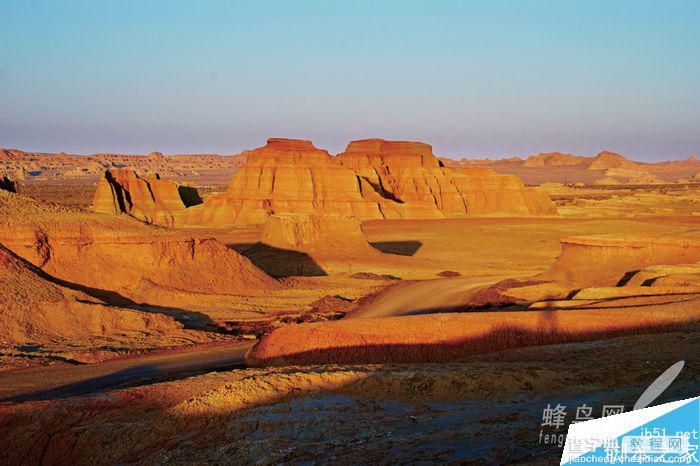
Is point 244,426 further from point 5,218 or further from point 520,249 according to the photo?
point 520,249

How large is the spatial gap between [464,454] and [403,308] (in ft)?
48.5

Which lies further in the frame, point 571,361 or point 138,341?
point 138,341

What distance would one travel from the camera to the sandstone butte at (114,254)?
74.0ft

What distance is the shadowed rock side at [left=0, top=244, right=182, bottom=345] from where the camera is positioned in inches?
744

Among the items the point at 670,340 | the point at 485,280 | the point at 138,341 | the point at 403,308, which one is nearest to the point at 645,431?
the point at 670,340

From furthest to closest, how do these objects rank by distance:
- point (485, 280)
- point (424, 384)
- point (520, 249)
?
1. point (520, 249)
2. point (485, 280)
3. point (424, 384)

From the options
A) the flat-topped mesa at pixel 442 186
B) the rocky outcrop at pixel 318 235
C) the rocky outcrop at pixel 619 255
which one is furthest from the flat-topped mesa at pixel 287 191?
the rocky outcrop at pixel 619 255

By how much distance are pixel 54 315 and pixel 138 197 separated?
53781mm

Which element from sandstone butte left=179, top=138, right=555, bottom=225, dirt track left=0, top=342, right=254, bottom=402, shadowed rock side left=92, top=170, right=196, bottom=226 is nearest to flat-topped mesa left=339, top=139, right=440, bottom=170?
sandstone butte left=179, top=138, right=555, bottom=225

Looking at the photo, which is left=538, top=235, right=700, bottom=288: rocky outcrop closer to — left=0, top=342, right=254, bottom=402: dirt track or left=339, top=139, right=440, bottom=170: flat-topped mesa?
left=0, top=342, right=254, bottom=402: dirt track

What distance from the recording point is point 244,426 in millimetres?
9672

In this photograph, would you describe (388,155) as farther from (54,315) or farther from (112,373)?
(112,373)

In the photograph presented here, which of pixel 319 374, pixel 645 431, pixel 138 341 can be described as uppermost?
pixel 645 431

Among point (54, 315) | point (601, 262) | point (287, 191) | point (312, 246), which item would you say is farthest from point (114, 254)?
point (287, 191)
